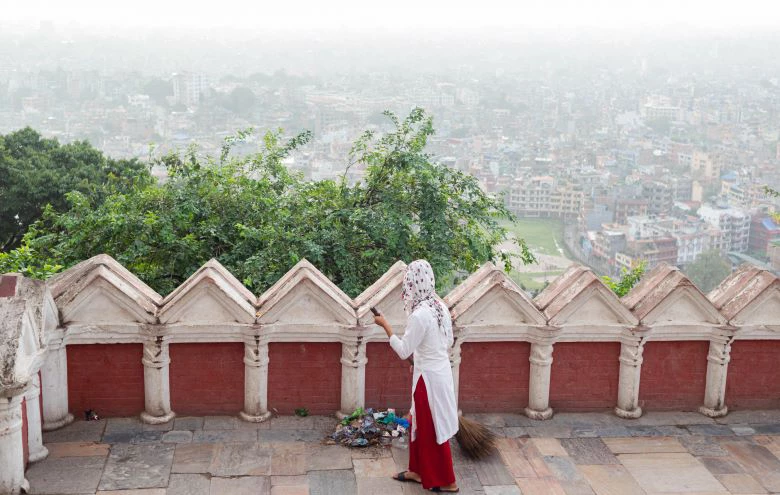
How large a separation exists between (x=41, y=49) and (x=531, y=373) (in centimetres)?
21121

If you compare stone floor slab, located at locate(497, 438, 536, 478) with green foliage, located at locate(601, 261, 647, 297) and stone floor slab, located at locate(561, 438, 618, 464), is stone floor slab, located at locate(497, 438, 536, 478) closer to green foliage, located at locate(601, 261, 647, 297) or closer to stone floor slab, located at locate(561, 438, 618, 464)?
stone floor slab, located at locate(561, 438, 618, 464)

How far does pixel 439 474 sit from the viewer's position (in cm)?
543

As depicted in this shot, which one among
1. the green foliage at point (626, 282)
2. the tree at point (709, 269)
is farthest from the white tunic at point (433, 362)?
the tree at point (709, 269)

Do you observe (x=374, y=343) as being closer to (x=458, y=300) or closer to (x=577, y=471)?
(x=458, y=300)

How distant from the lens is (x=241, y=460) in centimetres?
575

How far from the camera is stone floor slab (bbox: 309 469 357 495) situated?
542 cm

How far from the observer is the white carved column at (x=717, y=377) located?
21.5 feet

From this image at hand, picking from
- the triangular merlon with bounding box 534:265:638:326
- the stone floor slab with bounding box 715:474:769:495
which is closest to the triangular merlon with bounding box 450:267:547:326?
the triangular merlon with bounding box 534:265:638:326

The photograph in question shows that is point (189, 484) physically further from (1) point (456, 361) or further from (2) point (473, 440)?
(1) point (456, 361)

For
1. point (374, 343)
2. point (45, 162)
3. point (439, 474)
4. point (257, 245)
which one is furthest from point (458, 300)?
point (45, 162)

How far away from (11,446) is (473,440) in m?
2.89

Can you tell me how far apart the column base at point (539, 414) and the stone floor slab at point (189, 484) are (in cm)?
244

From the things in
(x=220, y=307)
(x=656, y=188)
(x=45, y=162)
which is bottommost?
(x=656, y=188)

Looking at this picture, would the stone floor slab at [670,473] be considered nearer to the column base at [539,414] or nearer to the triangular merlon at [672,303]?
the column base at [539,414]
